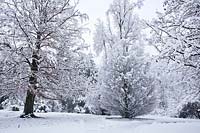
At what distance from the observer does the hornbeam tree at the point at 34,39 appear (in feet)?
44.6

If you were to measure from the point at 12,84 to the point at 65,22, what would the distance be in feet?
16.8

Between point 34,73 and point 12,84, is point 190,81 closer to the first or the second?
point 34,73

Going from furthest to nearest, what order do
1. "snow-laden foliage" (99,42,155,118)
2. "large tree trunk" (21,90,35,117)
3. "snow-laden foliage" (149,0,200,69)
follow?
"snow-laden foliage" (99,42,155,118) → "large tree trunk" (21,90,35,117) → "snow-laden foliage" (149,0,200,69)

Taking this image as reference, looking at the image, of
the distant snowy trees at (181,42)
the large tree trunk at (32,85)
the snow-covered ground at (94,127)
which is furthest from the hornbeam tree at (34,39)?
the distant snowy trees at (181,42)

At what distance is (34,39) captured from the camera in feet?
44.1

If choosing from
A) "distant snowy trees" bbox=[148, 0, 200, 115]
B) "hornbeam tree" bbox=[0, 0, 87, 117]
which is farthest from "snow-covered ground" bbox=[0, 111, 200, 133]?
"hornbeam tree" bbox=[0, 0, 87, 117]

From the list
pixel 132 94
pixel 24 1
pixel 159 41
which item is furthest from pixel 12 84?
pixel 159 41

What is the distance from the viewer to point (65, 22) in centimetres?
1603

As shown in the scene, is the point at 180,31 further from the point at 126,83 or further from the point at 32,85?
the point at 126,83

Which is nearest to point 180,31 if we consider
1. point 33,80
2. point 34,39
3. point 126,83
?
point 34,39

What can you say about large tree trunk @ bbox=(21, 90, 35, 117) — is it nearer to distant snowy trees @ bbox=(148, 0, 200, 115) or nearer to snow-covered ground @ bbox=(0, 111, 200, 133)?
snow-covered ground @ bbox=(0, 111, 200, 133)

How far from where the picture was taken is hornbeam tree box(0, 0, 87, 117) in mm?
13602

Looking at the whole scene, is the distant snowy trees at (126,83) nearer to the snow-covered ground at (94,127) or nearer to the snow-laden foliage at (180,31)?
the snow-covered ground at (94,127)

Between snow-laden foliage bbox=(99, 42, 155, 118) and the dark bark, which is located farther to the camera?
snow-laden foliage bbox=(99, 42, 155, 118)
